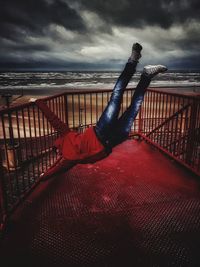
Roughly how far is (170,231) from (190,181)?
4.87 feet

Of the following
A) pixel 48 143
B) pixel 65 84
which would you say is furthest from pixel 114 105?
pixel 65 84

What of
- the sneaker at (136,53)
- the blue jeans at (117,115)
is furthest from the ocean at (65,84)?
the blue jeans at (117,115)

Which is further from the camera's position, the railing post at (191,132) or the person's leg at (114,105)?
the railing post at (191,132)

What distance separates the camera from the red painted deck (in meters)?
2.41

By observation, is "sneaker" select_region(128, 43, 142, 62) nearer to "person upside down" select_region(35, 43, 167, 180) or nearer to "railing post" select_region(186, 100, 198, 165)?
"person upside down" select_region(35, 43, 167, 180)

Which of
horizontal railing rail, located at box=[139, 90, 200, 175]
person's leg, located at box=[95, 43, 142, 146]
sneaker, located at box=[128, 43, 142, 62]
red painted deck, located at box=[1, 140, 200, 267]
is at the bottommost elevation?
red painted deck, located at box=[1, 140, 200, 267]

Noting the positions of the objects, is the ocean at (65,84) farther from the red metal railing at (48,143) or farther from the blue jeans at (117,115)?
the blue jeans at (117,115)

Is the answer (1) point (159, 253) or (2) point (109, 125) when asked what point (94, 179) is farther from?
(1) point (159, 253)

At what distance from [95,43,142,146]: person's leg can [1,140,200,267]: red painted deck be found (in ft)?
3.70

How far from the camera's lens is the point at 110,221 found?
117 inches

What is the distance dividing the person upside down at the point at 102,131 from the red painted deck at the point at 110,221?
627mm

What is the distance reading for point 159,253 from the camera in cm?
244

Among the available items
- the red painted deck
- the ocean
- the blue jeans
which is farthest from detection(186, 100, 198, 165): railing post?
the ocean

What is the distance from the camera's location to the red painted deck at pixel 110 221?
241 centimetres
